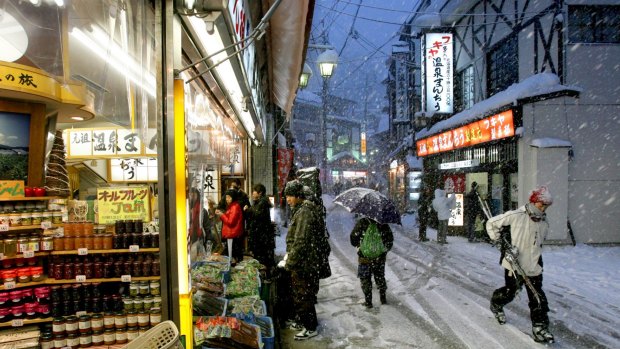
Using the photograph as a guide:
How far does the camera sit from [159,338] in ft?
7.50

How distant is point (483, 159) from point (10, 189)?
1662 cm

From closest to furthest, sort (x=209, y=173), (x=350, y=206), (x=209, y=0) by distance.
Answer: (x=209, y=0) < (x=350, y=206) < (x=209, y=173)

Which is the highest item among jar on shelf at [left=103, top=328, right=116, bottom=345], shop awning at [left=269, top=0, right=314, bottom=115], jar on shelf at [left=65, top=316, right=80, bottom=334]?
shop awning at [left=269, top=0, right=314, bottom=115]

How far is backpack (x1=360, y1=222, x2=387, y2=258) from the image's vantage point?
25.1ft

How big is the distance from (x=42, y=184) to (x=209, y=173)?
5.81 meters

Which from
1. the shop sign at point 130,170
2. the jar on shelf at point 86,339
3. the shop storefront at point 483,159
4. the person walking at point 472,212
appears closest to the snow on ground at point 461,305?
the person walking at point 472,212

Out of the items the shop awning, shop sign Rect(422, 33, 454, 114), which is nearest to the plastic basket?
the shop awning

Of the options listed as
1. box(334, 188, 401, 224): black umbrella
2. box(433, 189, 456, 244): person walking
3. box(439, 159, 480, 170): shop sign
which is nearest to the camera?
box(334, 188, 401, 224): black umbrella

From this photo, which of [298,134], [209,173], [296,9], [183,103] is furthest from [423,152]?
[298,134]

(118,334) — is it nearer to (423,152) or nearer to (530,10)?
(530,10)

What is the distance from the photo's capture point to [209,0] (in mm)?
3289

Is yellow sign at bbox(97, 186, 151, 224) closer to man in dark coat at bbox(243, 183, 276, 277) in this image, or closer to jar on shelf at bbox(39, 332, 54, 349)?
jar on shelf at bbox(39, 332, 54, 349)

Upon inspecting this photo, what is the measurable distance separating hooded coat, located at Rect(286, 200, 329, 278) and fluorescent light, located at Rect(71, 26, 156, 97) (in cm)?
327

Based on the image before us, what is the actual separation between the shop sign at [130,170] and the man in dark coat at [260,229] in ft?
8.78
